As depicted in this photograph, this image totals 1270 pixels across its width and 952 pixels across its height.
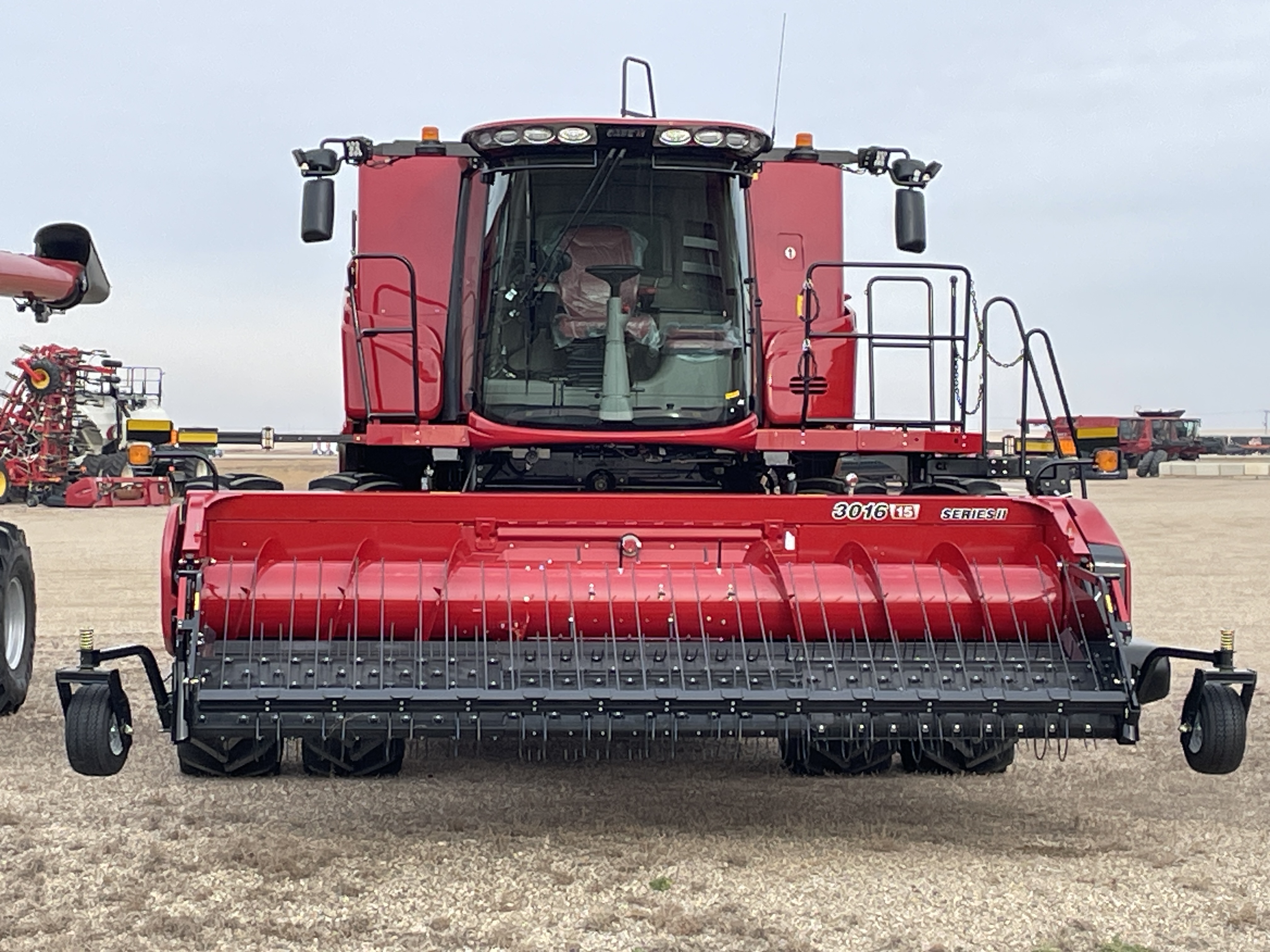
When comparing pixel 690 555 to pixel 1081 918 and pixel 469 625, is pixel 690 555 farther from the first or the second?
pixel 1081 918

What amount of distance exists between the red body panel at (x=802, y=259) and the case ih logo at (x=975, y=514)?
1.52m

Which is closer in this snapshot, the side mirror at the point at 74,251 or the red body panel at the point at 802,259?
the red body panel at the point at 802,259

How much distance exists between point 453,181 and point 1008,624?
3633 millimetres

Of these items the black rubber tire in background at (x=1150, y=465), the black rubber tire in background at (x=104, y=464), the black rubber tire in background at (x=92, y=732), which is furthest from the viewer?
the black rubber tire in background at (x=1150, y=465)

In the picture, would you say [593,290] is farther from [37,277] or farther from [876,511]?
[37,277]

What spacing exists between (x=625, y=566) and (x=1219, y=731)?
2.18 metres

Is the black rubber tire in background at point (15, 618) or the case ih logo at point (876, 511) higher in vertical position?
the case ih logo at point (876, 511)

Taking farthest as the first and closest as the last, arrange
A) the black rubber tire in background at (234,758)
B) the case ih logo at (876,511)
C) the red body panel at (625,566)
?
the black rubber tire in background at (234,758) < the case ih logo at (876,511) < the red body panel at (625,566)

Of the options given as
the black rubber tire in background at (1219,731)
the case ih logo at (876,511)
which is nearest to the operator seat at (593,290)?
the case ih logo at (876,511)

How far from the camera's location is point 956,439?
6.62m

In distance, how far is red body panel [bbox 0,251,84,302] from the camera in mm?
7918

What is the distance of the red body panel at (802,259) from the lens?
23.5 ft

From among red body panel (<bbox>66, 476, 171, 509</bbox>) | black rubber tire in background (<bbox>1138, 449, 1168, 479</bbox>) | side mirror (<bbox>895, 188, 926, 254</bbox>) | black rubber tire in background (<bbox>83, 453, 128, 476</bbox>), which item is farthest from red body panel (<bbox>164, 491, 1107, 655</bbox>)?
black rubber tire in background (<bbox>1138, 449, 1168, 479</bbox>)

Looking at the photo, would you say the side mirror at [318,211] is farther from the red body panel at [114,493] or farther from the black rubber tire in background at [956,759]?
the red body panel at [114,493]
